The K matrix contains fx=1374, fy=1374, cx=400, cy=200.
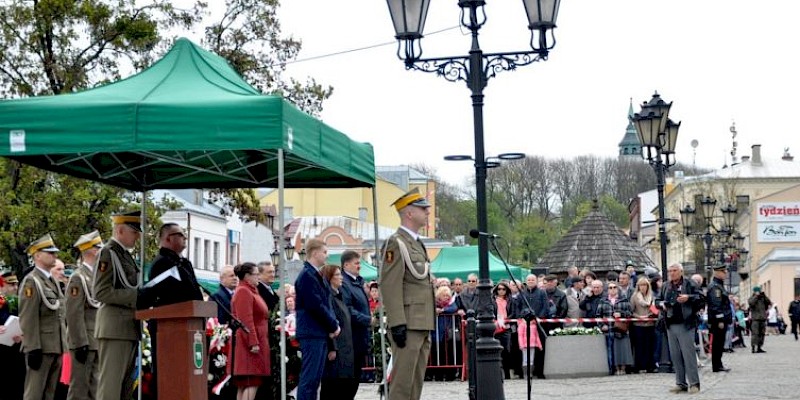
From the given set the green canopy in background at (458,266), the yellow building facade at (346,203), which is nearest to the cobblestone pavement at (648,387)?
the green canopy in background at (458,266)

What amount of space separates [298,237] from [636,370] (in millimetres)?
76215

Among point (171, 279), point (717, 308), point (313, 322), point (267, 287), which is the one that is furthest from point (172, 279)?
point (717, 308)

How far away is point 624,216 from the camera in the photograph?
12431cm

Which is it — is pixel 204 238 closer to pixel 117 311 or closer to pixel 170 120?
pixel 117 311

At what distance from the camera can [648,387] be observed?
842 inches

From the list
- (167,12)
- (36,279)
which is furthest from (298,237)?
(36,279)

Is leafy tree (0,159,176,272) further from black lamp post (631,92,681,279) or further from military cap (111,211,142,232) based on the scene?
military cap (111,211,142,232)

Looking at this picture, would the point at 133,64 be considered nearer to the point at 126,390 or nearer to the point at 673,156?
the point at 673,156

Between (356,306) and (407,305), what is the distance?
2.58 metres

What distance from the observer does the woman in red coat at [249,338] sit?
583 inches

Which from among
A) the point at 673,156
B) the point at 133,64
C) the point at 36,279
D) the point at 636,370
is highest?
the point at 133,64

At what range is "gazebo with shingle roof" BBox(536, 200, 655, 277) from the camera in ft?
139

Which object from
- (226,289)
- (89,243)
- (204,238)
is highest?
(204,238)

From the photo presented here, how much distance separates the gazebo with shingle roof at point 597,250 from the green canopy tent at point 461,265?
275 cm
